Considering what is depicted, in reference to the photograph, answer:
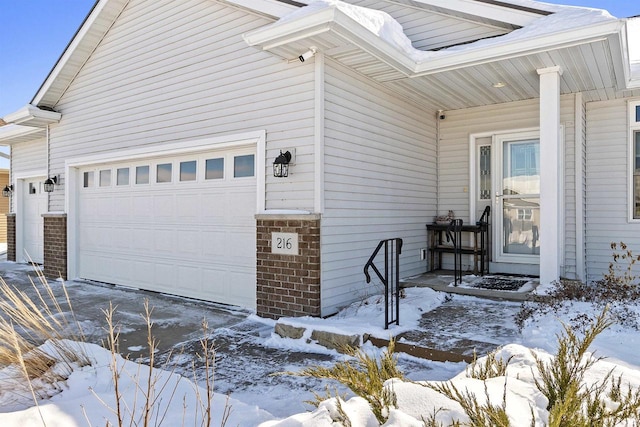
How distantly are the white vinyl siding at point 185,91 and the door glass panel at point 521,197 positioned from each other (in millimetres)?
3578

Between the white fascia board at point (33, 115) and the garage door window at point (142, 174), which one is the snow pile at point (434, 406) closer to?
the garage door window at point (142, 174)

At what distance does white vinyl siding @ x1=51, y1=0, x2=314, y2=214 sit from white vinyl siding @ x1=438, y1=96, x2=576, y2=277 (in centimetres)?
330

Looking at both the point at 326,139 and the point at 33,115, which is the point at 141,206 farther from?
the point at 326,139

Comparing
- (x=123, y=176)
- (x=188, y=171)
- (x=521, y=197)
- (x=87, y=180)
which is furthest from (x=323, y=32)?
(x=87, y=180)

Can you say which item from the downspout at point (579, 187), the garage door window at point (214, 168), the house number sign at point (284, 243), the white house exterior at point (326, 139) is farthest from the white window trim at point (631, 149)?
the garage door window at point (214, 168)

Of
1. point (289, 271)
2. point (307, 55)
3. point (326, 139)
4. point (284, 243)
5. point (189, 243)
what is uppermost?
point (307, 55)

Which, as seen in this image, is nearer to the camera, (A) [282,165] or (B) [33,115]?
(A) [282,165]

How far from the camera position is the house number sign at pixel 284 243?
535 cm

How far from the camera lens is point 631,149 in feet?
21.2

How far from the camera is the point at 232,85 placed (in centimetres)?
612

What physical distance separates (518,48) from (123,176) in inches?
255

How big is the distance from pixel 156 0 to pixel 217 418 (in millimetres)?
6710

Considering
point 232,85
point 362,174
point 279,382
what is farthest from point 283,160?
point 279,382

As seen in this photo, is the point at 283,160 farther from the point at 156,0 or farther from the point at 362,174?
the point at 156,0
